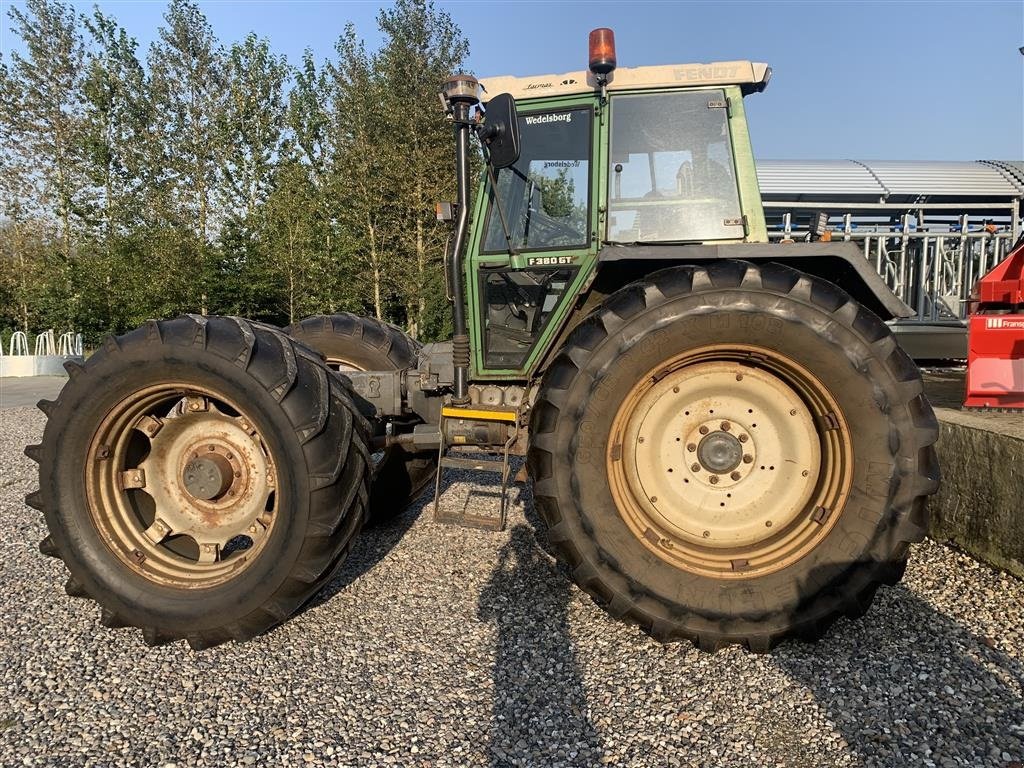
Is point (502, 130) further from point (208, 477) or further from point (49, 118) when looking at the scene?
point (49, 118)

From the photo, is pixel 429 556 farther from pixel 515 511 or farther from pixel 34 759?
pixel 34 759

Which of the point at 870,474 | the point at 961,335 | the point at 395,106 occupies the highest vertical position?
the point at 395,106

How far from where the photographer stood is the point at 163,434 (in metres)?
2.87

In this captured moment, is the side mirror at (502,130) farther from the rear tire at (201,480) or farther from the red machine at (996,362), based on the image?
the red machine at (996,362)

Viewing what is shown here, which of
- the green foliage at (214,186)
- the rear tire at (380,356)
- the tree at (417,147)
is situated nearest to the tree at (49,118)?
the green foliage at (214,186)

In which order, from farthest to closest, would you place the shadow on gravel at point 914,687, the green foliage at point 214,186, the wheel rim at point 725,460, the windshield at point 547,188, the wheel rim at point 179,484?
1. the green foliage at point 214,186
2. the windshield at point 547,188
3. the wheel rim at point 179,484
4. the wheel rim at point 725,460
5. the shadow on gravel at point 914,687

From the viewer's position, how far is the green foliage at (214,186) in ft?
54.5

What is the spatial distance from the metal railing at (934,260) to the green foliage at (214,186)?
9.69 metres

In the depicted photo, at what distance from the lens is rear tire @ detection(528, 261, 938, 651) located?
2344mm

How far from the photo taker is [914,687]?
7.04 ft

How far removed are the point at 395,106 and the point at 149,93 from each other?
10055mm

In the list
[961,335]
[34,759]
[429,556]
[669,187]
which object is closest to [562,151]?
[669,187]

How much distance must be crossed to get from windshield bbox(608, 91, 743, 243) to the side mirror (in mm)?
555

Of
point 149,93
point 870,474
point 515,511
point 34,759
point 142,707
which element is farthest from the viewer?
point 149,93
